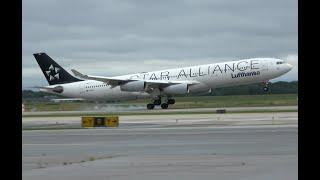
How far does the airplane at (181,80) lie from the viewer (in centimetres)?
5628

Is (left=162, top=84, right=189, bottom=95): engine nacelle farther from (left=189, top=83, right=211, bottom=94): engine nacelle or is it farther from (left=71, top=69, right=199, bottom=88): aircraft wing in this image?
(left=189, top=83, right=211, bottom=94): engine nacelle

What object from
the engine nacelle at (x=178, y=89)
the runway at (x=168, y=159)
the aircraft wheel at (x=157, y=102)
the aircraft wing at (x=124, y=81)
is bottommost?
the runway at (x=168, y=159)

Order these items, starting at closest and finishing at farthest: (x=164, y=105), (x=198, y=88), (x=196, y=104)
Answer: (x=164, y=105), (x=198, y=88), (x=196, y=104)

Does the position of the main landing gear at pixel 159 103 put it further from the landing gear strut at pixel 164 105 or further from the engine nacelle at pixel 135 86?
the engine nacelle at pixel 135 86

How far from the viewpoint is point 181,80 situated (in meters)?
59.9

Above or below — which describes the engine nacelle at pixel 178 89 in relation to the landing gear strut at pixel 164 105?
above

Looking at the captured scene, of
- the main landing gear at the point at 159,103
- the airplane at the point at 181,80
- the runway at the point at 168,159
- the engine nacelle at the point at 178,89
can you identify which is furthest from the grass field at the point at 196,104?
the runway at the point at 168,159

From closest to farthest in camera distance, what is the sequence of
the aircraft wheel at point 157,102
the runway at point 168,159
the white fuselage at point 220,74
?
the runway at point 168,159 → the white fuselage at point 220,74 → the aircraft wheel at point 157,102

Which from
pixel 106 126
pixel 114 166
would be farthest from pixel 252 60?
pixel 114 166

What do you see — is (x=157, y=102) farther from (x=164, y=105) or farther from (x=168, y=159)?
(x=168, y=159)

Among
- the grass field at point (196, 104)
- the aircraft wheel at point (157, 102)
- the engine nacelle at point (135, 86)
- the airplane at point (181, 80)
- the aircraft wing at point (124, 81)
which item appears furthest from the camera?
the grass field at point (196, 104)

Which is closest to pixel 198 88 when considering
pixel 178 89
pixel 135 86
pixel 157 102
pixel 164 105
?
pixel 178 89

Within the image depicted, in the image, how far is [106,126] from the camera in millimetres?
30266
